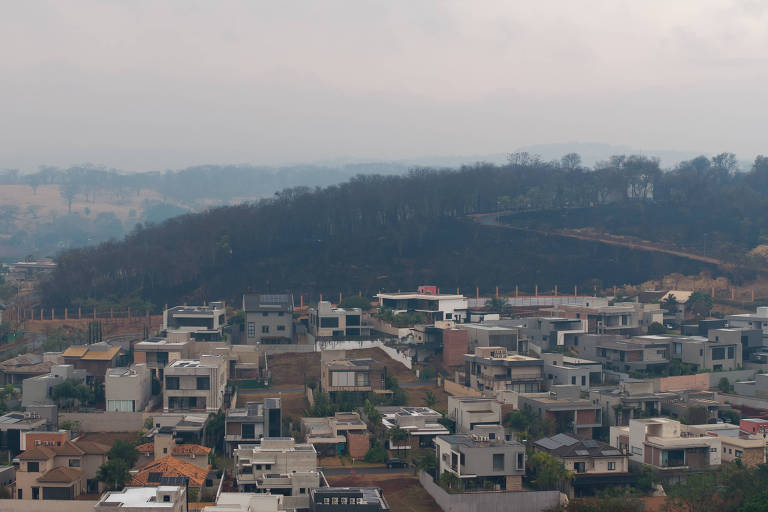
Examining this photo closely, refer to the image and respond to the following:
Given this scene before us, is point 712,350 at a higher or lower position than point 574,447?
higher

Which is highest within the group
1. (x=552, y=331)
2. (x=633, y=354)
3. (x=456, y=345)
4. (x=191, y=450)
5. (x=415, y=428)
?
(x=552, y=331)

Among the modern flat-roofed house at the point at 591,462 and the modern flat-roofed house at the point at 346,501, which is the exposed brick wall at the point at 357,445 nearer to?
the modern flat-roofed house at the point at 346,501

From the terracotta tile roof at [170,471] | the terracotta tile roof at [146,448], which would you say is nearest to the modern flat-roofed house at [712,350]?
the terracotta tile roof at [170,471]

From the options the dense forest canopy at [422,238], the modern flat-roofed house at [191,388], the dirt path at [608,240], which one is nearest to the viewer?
the modern flat-roofed house at [191,388]

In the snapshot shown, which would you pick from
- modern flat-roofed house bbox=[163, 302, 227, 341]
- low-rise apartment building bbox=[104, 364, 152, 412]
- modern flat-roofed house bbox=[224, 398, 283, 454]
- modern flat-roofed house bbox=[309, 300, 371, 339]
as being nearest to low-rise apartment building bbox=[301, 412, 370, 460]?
modern flat-roofed house bbox=[224, 398, 283, 454]

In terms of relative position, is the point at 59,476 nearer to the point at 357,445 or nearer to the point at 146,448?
the point at 146,448

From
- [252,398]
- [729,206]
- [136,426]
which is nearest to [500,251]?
[729,206]

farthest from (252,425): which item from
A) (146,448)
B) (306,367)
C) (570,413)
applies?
(570,413)
